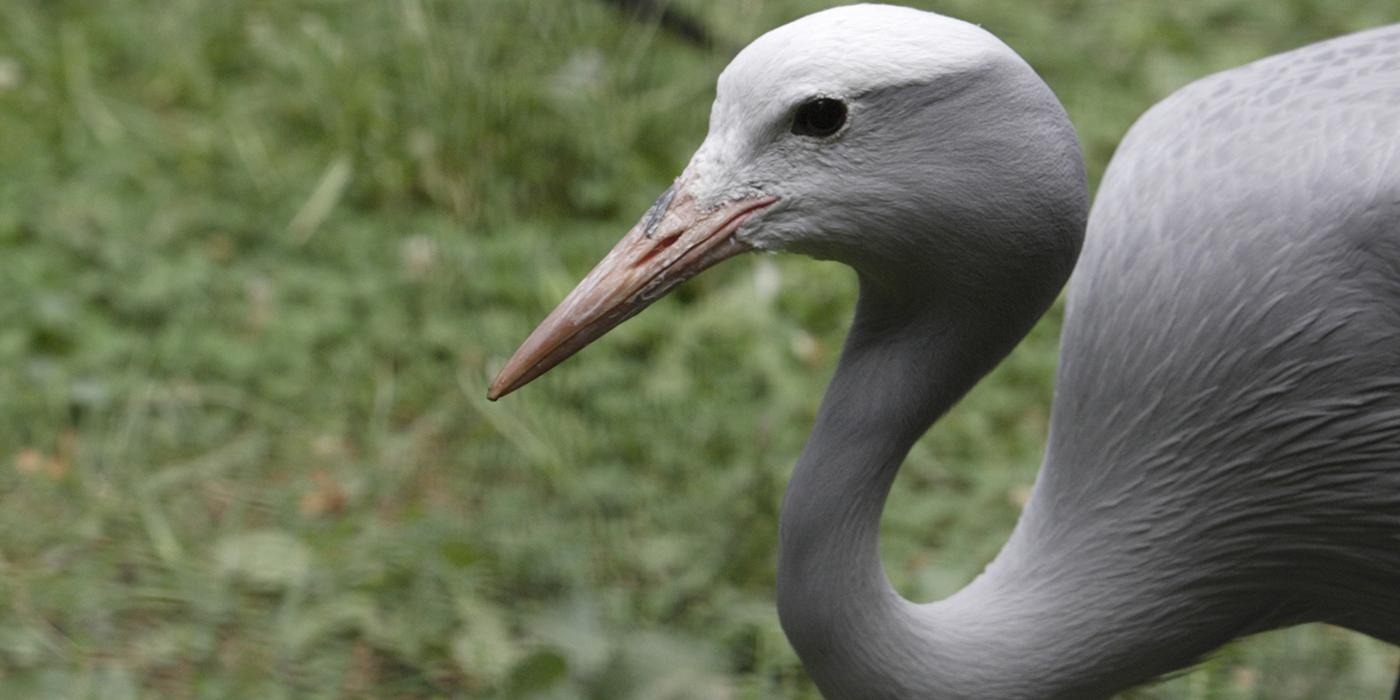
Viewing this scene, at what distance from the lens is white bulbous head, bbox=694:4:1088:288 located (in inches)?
74.8

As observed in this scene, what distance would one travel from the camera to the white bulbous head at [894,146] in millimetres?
1900

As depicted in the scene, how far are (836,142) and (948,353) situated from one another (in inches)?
12.7

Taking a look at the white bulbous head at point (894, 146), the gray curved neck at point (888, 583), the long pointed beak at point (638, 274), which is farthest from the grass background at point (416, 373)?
the white bulbous head at point (894, 146)

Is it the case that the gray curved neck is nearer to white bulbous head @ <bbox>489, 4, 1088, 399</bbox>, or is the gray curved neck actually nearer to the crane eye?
white bulbous head @ <bbox>489, 4, 1088, 399</bbox>

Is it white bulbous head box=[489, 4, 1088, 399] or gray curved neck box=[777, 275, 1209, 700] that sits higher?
white bulbous head box=[489, 4, 1088, 399]

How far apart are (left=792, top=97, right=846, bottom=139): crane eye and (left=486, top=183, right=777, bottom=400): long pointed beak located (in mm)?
91

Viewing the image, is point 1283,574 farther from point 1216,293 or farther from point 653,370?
point 653,370

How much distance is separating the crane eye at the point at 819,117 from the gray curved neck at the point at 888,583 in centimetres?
27

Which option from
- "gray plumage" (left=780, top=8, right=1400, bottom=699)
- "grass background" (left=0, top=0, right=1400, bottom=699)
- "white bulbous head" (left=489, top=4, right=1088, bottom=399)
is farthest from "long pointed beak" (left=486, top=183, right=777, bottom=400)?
"grass background" (left=0, top=0, right=1400, bottom=699)

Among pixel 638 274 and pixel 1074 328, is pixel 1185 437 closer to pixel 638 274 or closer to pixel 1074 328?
pixel 1074 328

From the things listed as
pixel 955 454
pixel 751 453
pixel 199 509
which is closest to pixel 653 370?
pixel 751 453

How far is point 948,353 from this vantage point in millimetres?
2105

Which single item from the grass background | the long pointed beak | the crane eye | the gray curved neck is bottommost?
the gray curved neck

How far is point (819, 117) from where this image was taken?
6.33 ft
